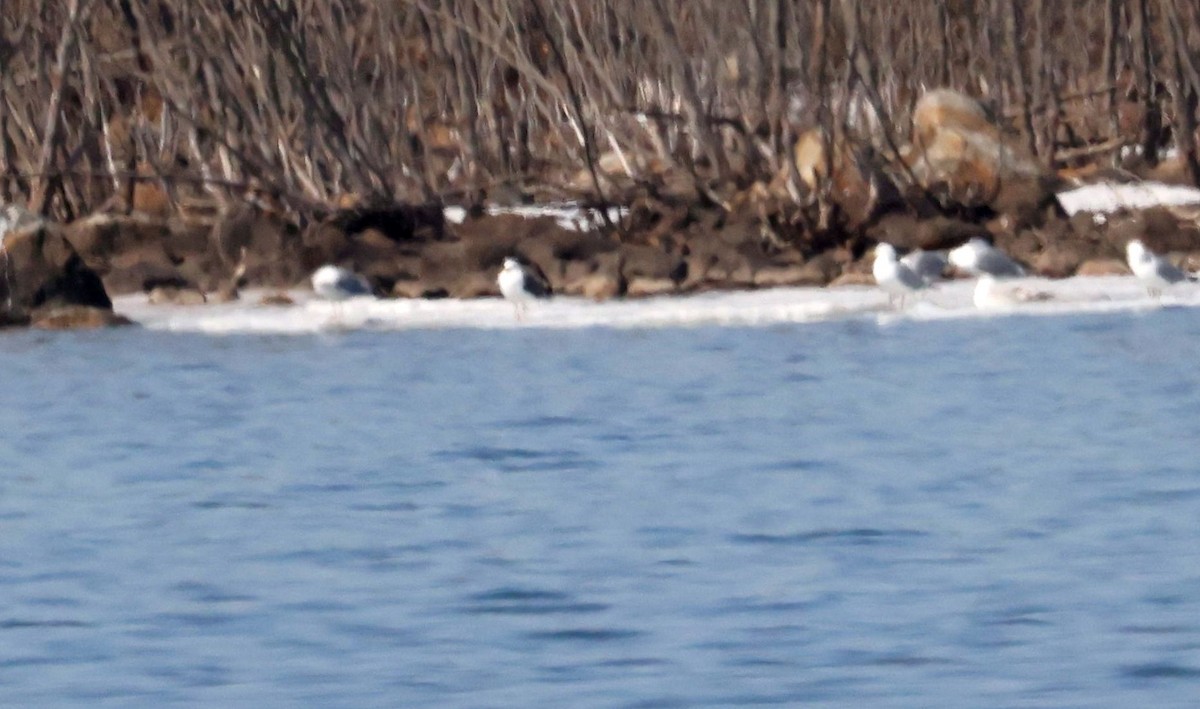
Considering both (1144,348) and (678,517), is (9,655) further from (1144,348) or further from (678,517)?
(1144,348)

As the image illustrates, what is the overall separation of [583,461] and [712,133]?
32.7 feet

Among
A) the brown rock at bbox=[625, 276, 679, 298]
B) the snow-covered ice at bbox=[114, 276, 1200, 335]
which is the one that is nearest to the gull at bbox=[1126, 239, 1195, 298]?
the snow-covered ice at bbox=[114, 276, 1200, 335]

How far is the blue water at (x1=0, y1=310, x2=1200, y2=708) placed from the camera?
7023 millimetres

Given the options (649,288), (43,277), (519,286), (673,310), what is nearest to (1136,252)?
(673,310)

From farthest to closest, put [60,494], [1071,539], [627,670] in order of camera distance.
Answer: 1. [60,494]
2. [1071,539]
3. [627,670]

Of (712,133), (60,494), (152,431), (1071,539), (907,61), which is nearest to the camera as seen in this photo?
(1071,539)

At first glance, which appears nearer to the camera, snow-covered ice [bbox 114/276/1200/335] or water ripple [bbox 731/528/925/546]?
water ripple [bbox 731/528/925/546]

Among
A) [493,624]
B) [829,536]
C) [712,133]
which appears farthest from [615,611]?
[712,133]

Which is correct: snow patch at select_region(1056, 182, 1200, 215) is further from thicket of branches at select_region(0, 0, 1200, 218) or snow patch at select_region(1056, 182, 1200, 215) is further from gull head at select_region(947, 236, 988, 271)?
gull head at select_region(947, 236, 988, 271)

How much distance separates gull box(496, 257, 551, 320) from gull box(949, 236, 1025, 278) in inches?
107

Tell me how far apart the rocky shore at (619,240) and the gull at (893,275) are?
1.54 m

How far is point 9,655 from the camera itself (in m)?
7.46

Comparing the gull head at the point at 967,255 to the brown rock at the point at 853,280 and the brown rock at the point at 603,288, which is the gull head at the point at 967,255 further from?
the brown rock at the point at 603,288

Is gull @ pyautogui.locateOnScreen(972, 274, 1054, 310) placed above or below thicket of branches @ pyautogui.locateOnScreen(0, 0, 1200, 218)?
below
